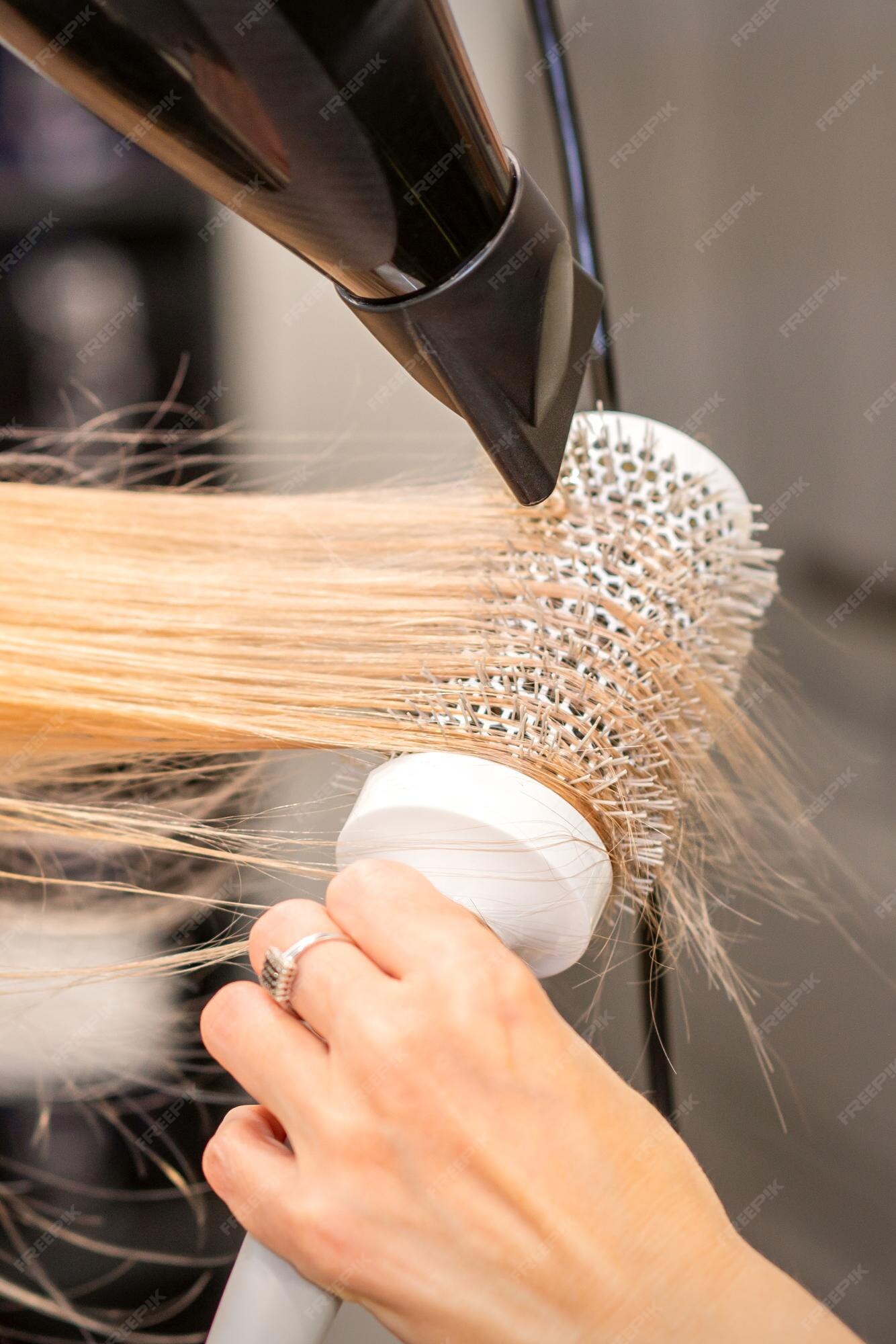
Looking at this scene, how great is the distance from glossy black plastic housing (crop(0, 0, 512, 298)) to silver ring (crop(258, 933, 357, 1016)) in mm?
233

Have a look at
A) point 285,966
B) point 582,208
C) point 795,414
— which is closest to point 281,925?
point 285,966

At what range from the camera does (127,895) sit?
2.62 feet

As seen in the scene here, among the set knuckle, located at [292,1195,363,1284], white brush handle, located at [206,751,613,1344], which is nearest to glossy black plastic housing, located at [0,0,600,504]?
white brush handle, located at [206,751,613,1344]

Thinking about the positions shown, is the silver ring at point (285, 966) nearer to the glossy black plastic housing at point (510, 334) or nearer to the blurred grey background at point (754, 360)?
the glossy black plastic housing at point (510, 334)

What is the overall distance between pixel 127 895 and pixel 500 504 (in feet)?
1.59

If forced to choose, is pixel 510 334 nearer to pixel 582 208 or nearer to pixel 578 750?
pixel 578 750

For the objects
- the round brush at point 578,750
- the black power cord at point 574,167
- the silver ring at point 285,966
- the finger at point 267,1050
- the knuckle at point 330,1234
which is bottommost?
the knuckle at point 330,1234

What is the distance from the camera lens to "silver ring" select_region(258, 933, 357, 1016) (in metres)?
0.36

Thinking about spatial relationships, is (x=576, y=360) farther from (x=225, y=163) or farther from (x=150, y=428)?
(x=150, y=428)

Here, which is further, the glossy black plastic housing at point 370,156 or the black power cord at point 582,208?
the black power cord at point 582,208

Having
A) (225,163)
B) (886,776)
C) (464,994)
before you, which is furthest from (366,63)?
(886,776)

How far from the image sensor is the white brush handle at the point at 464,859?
353mm

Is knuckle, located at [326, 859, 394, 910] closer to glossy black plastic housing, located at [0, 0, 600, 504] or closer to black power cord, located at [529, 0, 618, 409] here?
glossy black plastic housing, located at [0, 0, 600, 504]

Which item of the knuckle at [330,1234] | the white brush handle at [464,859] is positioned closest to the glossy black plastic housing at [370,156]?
the white brush handle at [464,859]
